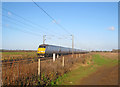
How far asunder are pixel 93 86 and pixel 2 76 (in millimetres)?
4755

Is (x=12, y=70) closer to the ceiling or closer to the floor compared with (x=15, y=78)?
closer to the ceiling

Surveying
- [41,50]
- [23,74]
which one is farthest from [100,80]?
[41,50]

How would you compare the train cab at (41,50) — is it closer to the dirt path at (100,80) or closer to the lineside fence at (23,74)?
the dirt path at (100,80)

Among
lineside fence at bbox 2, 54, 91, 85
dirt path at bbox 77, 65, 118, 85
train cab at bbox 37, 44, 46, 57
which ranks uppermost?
train cab at bbox 37, 44, 46, 57

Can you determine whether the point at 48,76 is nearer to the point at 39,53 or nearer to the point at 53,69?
the point at 53,69

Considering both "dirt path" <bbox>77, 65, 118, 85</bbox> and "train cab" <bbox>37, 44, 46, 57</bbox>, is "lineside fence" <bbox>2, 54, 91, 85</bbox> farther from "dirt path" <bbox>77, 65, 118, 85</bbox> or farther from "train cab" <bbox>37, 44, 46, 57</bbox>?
"train cab" <bbox>37, 44, 46, 57</bbox>

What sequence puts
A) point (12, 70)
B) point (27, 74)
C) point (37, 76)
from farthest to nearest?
point (37, 76)
point (27, 74)
point (12, 70)

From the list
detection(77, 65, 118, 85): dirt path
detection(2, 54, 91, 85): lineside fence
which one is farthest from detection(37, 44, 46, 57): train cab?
detection(2, 54, 91, 85): lineside fence

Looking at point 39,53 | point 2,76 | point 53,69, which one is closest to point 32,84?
point 2,76

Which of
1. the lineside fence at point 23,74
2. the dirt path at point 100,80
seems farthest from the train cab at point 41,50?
the lineside fence at point 23,74

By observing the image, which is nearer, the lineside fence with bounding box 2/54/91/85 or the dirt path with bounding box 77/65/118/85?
the lineside fence with bounding box 2/54/91/85

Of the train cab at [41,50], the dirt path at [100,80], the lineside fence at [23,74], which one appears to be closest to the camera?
the lineside fence at [23,74]

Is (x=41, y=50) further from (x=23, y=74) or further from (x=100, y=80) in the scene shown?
(x=23, y=74)

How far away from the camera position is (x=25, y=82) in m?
5.79
